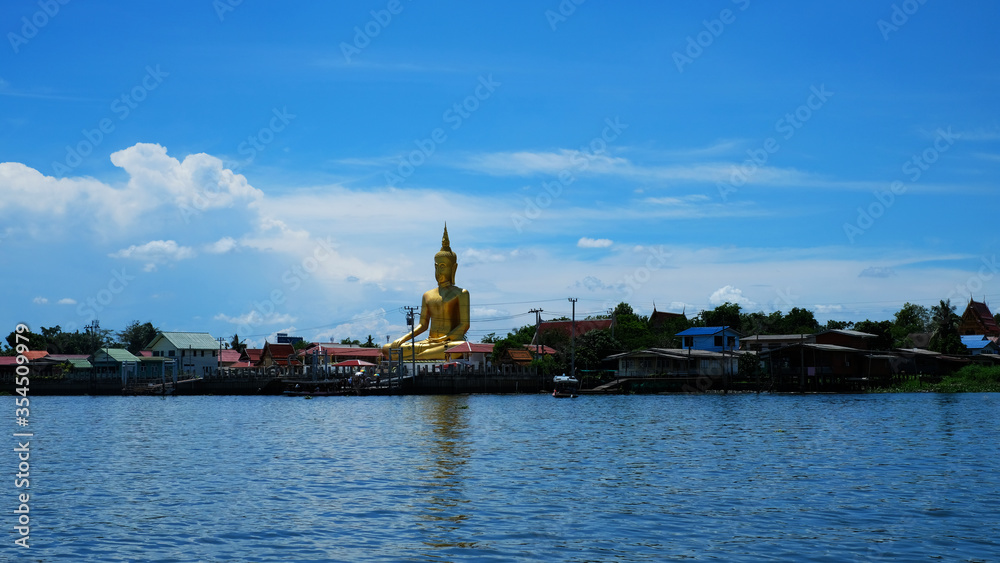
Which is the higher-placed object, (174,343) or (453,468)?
(174,343)

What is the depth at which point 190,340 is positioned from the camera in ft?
395

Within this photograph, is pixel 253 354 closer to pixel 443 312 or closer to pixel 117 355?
pixel 117 355

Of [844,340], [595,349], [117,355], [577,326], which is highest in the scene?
[577,326]

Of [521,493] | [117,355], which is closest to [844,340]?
[521,493]

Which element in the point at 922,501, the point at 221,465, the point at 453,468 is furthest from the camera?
the point at 221,465

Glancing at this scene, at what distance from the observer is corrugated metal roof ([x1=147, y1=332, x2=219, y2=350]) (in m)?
119

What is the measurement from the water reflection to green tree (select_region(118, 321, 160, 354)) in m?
112

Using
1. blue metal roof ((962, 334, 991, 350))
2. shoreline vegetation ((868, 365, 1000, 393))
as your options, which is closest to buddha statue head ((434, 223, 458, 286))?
shoreline vegetation ((868, 365, 1000, 393))

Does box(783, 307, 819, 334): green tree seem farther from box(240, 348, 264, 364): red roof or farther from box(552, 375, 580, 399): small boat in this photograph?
box(240, 348, 264, 364): red roof

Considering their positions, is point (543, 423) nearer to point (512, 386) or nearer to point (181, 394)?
point (512, 386)

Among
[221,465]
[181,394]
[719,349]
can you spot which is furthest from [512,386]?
[221,465]

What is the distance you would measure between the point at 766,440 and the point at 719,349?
64.8 m

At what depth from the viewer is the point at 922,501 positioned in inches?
845

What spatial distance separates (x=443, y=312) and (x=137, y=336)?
69.7 metres
